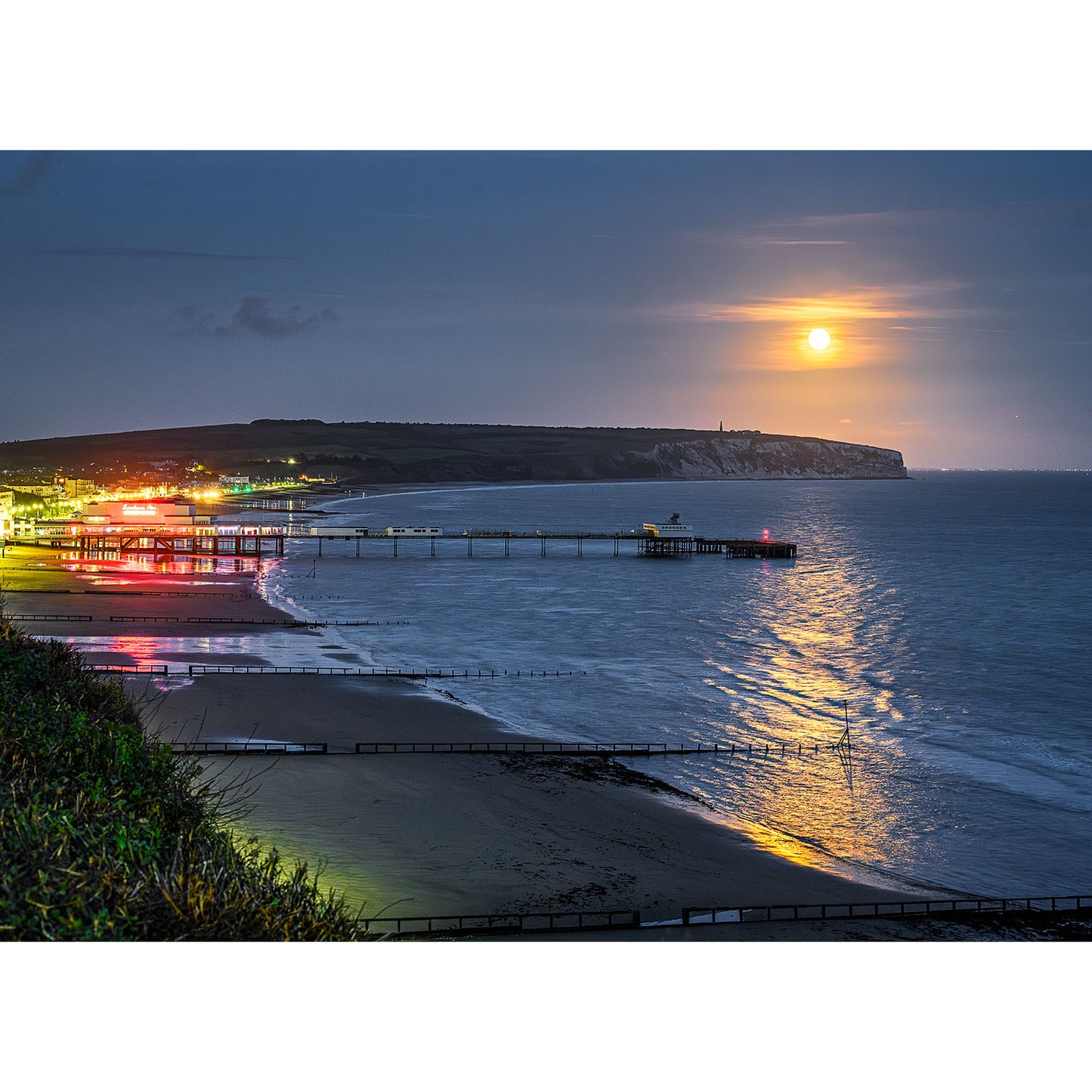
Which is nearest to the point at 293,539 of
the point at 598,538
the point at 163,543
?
the point at 163,543

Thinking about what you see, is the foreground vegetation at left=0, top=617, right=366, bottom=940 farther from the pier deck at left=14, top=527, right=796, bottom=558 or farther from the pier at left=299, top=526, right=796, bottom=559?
the pier at left=299, top=526, right=796, bottom=559

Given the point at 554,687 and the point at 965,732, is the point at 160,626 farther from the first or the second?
the point at 965,732

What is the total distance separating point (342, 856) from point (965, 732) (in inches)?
861

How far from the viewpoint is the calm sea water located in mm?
22422

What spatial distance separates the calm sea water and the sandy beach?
1649 mm

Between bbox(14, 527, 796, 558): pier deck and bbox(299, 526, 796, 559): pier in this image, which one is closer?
bbox(14, 527, 796, 558): pier deck

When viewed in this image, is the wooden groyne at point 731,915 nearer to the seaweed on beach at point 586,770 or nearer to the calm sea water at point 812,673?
the calm sea water at point 812,673

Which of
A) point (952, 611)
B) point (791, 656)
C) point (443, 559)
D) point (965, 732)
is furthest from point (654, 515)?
point (965, 732)

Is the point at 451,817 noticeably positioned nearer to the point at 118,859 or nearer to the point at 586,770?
the point at 586,770

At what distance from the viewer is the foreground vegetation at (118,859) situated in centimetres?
841

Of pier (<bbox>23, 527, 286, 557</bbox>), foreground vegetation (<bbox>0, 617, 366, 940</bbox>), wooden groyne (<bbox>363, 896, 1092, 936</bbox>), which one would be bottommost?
wooden groyne (<bbox>363, 896, 1092, 936</bbox>)

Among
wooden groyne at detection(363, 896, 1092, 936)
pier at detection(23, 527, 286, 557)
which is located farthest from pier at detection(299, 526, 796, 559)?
wooden groyne at detection(363, 896, 1092, 936)

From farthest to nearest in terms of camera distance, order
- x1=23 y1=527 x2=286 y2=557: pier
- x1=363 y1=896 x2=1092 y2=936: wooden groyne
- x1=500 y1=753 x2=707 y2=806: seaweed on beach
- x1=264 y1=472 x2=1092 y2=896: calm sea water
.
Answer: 1. x1=23 y1=527 x2=286 y2=557: pier
2. x1=500 y1=753 x2=707 y2=806: seaweed on beach
3. x1=264 y1=472 x2=1092 y2=896: calm sea water
4. x1=363 y1=896 x2=1092 y2=936: wooden groyne

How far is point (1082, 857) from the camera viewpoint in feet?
67.4
